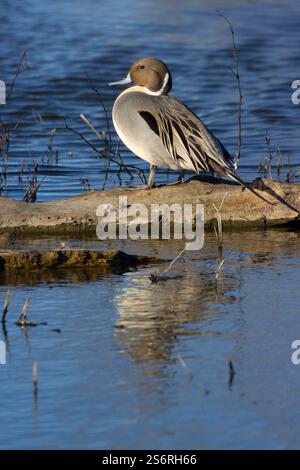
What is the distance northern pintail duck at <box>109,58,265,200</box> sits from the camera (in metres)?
7.50

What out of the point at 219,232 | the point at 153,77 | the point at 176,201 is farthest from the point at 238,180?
the point at 153,77

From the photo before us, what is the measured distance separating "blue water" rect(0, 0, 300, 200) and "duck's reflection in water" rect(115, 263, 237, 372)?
118 inches

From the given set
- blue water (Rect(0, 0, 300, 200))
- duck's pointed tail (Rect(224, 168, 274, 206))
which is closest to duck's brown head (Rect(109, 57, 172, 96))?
duck's pointed tail (Rect(224, 168, 274, 206))

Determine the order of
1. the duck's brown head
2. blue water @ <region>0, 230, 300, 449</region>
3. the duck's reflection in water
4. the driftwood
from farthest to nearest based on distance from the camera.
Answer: the duck's brown head, the driftwood, the duck's reflection in water, blue water @ <region>0, 230, 300, 449</region>

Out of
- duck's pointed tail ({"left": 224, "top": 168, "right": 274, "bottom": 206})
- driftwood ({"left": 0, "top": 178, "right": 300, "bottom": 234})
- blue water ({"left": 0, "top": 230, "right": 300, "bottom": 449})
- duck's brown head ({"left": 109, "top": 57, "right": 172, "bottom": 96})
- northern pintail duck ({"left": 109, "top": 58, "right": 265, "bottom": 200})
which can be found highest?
duck's brown head ({"left": 109, "top": 57, "right": 172, "bottom": 96})

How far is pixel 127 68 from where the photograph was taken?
1481 cm

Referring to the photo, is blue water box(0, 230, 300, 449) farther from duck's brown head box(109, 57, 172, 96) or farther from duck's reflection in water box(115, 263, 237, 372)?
duck's brown head box(109, 57, 172, 96)

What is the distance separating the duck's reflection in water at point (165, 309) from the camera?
4949 mm

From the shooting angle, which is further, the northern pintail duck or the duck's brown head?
the duck's brown head

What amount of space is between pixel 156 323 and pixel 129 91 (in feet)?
10.3

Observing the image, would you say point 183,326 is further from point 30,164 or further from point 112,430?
point 30,164

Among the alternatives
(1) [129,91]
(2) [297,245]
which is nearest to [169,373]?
(2) [297,245]

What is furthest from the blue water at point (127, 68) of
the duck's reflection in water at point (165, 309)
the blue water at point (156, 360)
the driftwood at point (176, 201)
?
the blue water at point (156, 360)

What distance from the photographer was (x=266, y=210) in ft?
24.0
